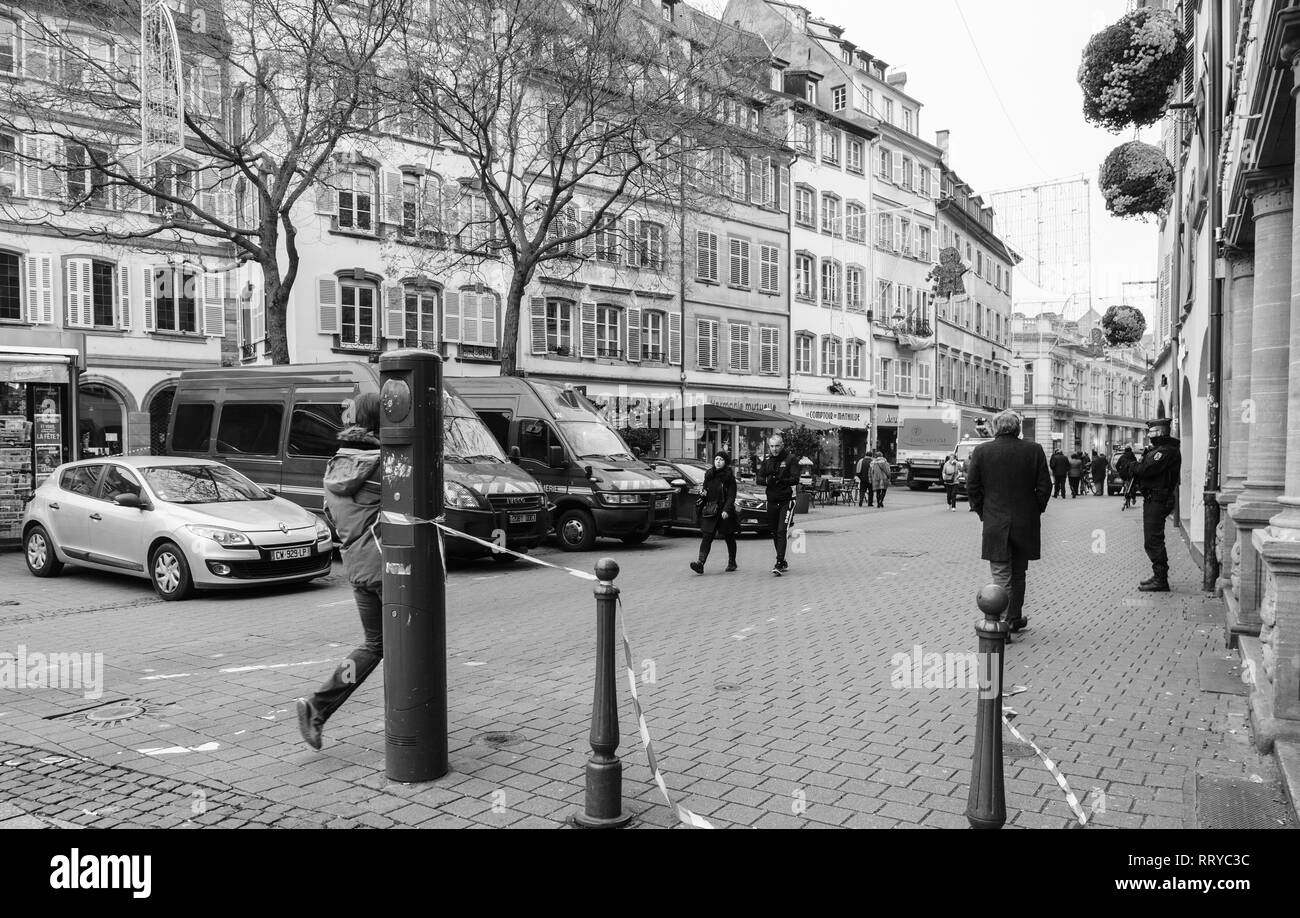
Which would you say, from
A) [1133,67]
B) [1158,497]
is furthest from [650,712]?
[1133,67]

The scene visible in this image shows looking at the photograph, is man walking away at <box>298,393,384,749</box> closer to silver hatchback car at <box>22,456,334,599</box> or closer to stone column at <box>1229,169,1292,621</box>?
silver hatchback car at <box>22,456,334,599</box>

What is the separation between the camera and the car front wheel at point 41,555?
12.2m

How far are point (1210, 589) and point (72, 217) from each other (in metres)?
25.4

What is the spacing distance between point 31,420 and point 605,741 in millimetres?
13981

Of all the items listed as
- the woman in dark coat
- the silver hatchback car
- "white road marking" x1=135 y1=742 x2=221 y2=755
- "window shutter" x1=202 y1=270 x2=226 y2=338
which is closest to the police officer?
the woman in dark coat

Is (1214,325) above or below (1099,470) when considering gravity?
above

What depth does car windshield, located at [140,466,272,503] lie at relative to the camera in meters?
11.2

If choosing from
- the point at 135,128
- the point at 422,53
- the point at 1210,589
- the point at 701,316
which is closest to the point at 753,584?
the point at 1210,589

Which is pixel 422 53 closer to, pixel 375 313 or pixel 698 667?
pixel 375 313

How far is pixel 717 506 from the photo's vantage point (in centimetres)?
1311

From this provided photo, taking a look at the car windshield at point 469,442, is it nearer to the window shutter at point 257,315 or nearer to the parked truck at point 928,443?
the window shutter at point 257,315

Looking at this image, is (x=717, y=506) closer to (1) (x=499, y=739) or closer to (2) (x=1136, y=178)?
(2) (x=1136, y=178)

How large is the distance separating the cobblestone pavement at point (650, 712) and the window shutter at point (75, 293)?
15.4 meters

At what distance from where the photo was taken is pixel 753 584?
12172 millimetres
